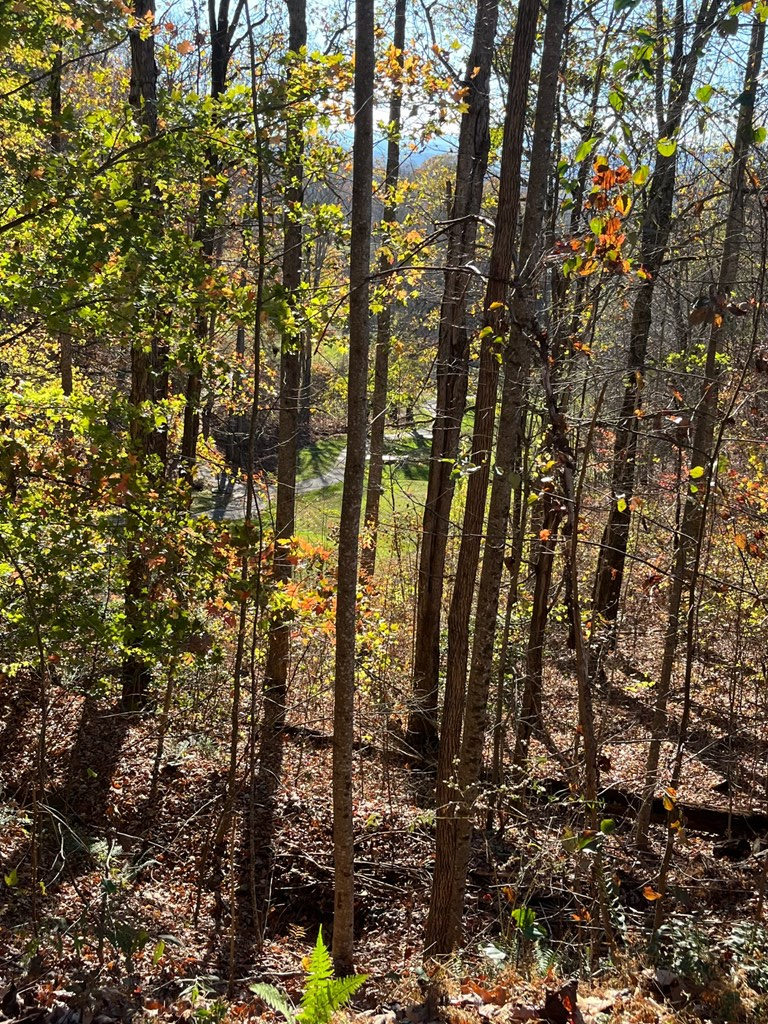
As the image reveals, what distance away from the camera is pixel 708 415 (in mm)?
5527

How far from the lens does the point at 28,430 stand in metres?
6.12

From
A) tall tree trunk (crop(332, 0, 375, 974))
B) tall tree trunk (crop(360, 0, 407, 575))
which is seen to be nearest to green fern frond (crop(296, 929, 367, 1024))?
tall tree trunk (crop(332, 0, 375, 974))

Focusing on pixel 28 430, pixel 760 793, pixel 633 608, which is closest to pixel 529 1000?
pixel 28 430

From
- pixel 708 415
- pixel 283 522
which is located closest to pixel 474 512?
pixel 708 415

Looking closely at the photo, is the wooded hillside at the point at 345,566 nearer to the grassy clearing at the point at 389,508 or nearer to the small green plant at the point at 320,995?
the small green plant at the point at 320,995

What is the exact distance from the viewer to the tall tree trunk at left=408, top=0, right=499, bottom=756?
863 centimetres

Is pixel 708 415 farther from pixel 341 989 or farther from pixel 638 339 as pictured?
pixel 638 339

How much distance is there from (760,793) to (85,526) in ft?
25.6

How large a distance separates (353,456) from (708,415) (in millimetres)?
2568

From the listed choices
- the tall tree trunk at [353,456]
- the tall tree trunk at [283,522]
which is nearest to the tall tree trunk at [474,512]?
the tall tree trunk at [353,456]

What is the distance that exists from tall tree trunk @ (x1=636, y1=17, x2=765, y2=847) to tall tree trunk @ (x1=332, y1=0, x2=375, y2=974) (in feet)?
7.31

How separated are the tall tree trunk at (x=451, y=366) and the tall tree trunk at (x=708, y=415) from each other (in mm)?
2331

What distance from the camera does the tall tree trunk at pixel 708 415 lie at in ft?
15.7

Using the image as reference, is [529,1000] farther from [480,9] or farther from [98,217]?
[480,9]
